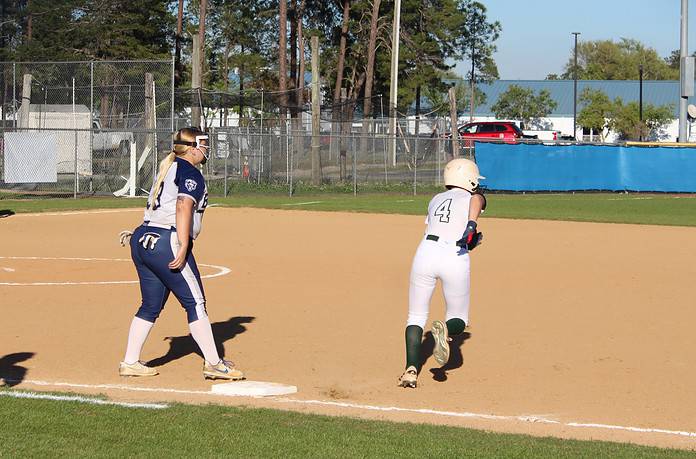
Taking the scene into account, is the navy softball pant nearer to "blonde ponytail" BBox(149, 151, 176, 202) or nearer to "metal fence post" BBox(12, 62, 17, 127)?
"blonde ponytail" BBox(149, 151, 176, 202)

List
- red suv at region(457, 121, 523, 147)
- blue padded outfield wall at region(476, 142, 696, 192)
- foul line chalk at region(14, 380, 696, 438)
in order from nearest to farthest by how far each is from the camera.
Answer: foul line chalk at region(14, 380, 696, 438) → blue padded outfield wall at region(476, 142, 696, 192) → red suv at region(457, 121, 523, 147)

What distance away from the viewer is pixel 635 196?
38406 millimetres

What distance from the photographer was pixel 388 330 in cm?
1109

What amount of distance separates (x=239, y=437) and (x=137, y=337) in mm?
2331

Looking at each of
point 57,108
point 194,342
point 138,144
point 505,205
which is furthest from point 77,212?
point 194,342

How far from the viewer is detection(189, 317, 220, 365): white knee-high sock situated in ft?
28.0

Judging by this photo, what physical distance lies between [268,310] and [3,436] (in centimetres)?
592

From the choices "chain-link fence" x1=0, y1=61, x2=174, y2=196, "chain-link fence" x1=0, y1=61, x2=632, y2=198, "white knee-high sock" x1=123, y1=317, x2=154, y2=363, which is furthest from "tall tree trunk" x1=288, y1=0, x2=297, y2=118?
"white knee-high sock" x1=123, y1=317, x2=154, y2=363

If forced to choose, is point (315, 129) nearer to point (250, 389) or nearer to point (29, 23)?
point (29, 23)

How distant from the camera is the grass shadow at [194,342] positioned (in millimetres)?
9758

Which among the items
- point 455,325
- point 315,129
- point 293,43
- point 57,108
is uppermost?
point 293,43

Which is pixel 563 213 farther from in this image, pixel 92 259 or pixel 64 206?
pixel 92 259

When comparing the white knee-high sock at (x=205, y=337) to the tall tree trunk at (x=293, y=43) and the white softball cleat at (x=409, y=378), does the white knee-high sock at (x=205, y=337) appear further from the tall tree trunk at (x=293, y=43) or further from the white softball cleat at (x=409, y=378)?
the tall tree trunk at (x=293, y=43)

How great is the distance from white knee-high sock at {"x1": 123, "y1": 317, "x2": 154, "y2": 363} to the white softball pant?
→ 2103 mm
